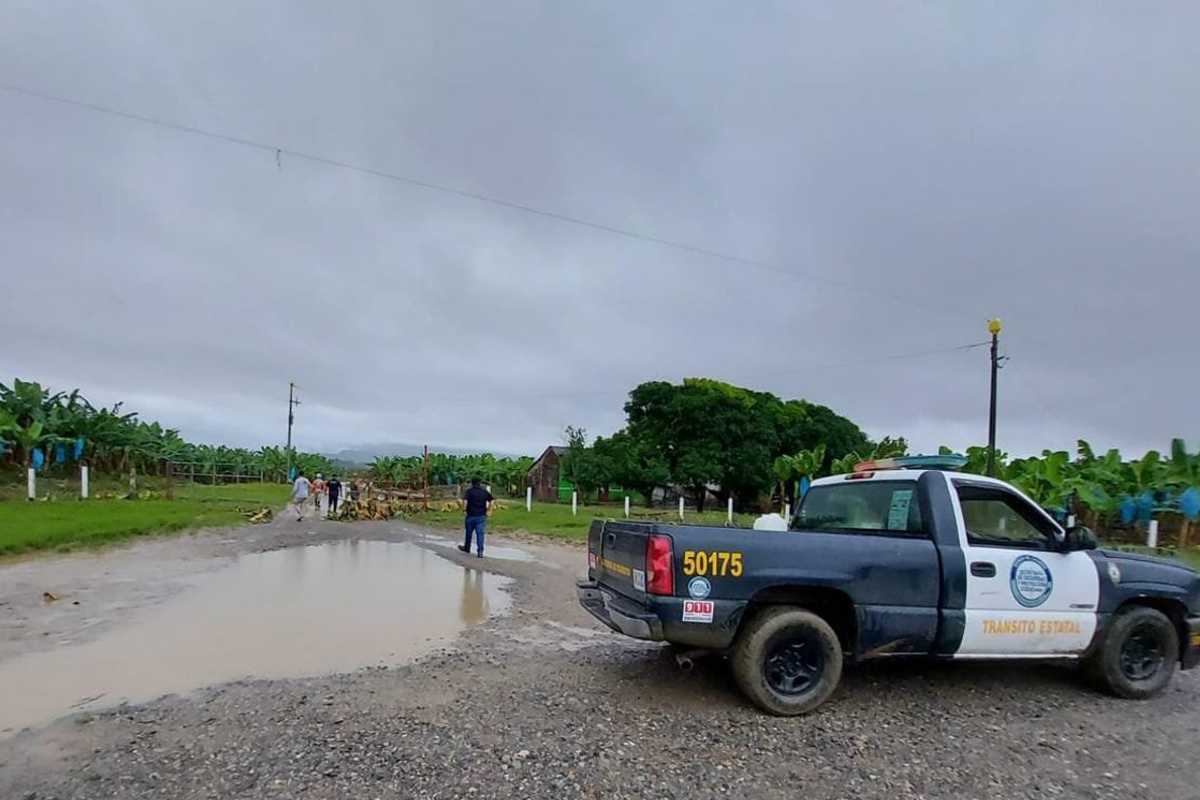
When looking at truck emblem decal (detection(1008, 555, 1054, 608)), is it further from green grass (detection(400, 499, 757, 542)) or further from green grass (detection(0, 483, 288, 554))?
green grass (detection(0, 483, 288, 554))

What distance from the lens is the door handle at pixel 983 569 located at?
586 centimetres

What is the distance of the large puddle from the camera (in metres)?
5.86

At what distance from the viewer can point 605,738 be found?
15.9 feet

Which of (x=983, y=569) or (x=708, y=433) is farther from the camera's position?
(x=708, y=433)

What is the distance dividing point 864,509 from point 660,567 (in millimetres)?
2244

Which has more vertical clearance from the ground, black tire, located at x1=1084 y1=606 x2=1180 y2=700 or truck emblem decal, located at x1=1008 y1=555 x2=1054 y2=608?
truck emblem decal, located at x1=1008 y1=555 x2=1054 y2=608

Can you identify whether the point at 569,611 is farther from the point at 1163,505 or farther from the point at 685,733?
the point at 1163,505

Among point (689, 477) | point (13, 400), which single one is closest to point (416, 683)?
point (13, 400)

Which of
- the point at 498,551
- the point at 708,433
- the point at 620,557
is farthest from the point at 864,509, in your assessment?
the point at 708,433

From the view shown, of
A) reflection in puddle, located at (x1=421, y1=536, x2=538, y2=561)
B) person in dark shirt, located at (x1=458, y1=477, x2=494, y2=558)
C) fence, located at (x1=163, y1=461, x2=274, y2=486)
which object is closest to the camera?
person in dark shirt, located at (x1=458, y1=477, x2=494, y2=558)

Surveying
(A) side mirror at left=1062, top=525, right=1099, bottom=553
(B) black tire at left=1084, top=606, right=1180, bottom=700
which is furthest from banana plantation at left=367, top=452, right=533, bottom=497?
(A) side mirror at left=1062, top=525, right=1099, bottom=553

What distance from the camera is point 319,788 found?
3.96 m

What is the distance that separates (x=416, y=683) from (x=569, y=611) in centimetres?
400

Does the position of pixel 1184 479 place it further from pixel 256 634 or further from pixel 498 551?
pixel 256 634
